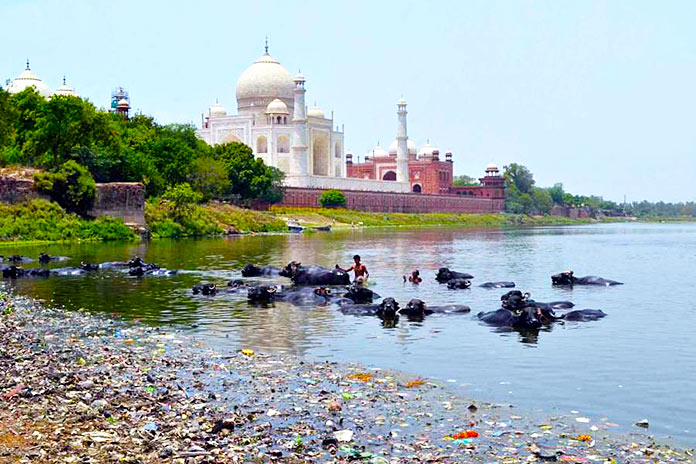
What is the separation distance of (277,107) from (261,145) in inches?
235

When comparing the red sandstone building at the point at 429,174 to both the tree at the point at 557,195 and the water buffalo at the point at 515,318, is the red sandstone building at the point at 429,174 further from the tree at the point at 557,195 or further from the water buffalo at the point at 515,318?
the water buffalo at the point at 515,318

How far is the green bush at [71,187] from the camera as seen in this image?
2165 inches

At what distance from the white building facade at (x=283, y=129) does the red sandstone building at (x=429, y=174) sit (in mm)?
22495

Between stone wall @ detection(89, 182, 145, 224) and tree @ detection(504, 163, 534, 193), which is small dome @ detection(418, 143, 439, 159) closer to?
tree @ detection(504, 163, 534, 193)

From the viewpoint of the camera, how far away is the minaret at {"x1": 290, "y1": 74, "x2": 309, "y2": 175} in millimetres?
112188

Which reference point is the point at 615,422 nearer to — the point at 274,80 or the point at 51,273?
the point at 51,273

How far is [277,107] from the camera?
115500mm

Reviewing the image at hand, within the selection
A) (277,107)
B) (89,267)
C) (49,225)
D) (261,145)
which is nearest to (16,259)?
(89,267)

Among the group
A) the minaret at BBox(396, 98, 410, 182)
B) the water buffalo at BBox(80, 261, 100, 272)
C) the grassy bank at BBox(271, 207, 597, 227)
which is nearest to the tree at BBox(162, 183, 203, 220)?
the grassy bank at BBox(271, 207, 597, 227)

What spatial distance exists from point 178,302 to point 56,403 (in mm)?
11605

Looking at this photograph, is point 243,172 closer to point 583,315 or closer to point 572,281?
point 572,281

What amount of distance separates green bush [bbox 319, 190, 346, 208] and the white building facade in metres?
5.12

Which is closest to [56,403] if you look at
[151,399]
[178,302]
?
[151,399]

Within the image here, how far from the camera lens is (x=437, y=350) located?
15492mm
